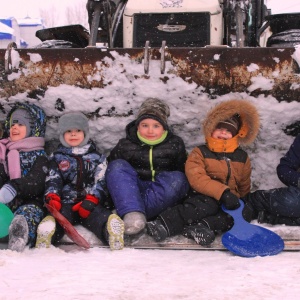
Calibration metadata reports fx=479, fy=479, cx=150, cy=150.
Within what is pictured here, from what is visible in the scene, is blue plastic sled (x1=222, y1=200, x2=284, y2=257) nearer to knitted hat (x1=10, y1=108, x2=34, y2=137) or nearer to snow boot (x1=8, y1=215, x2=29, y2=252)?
snow boot (x1=8, y1=215, x2=29, y2=252)

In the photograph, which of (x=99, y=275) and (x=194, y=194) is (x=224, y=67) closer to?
(x=194, y=194)

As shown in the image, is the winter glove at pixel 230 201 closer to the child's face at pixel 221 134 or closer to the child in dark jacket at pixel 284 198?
the child in dark jacket at pixel 284 198

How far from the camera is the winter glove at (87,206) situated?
288 centimetres

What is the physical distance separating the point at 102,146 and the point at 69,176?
0.48 metres

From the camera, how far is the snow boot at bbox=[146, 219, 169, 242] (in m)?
2.69

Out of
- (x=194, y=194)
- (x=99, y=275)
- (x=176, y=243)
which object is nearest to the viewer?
(x=99, y=275)

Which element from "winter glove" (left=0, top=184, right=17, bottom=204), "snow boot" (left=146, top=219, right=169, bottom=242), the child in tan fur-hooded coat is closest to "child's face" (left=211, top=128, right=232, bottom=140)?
the child in tan fur-hooded coat

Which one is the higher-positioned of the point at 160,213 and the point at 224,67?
the point at 224,67

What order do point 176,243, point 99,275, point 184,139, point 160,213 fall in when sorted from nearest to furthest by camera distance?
point 99,275
point 176,243
point 160,213
point 184,139

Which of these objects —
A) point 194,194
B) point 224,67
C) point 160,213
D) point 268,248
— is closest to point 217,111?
point 224,67

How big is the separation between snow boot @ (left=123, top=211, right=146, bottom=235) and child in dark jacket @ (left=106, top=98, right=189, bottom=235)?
0.15ft

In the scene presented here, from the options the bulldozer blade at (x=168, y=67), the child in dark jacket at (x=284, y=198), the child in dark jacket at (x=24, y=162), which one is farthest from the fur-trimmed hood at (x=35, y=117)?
the child in dark jacket at (x=284, y=198)

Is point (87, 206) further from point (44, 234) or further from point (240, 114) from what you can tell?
point (240, 114)

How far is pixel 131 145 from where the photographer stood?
3219 mm
